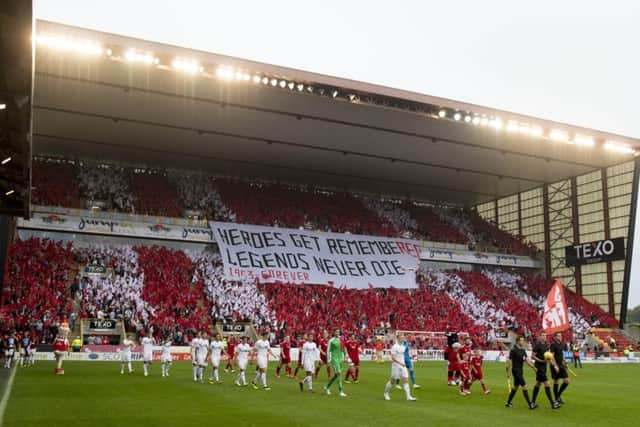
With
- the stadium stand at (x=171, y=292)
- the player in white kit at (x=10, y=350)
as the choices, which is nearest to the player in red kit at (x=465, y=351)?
the player in white kit at (x=10, y=350)

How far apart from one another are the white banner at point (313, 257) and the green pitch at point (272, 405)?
67.2 ft

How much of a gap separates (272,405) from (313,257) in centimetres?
3037

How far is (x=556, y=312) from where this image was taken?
90.2 ft

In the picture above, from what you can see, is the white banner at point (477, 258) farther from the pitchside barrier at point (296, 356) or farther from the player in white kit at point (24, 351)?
the player in white kit at point (24, 351)

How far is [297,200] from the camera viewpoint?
2071 inches

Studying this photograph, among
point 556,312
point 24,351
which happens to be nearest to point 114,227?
point 24,351

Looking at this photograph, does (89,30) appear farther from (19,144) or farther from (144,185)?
(144,185)

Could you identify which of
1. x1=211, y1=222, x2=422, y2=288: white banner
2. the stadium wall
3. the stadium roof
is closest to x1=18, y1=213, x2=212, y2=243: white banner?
x1=211, y1=222, x2=422, y2=288: white banner

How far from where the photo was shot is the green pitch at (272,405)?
41.2 feet

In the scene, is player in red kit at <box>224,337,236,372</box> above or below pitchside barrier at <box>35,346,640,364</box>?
above

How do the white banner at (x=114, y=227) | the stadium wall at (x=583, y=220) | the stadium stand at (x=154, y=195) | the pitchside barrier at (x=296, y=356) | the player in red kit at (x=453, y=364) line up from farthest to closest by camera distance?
the stadium wall at (x=583, y=220), the stadium stand at (x=154, y=195), the white banner at (x=114, y=227), the pitchside barrier at (x=296, y=356), the player in red kit at (x=453, y=364)

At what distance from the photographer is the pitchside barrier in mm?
32000

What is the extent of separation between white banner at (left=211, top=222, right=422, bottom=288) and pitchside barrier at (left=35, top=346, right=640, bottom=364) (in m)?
6.96

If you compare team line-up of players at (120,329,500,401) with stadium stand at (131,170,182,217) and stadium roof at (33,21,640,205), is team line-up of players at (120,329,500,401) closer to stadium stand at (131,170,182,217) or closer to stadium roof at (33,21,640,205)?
stadium roof at (33,21,640,205)
